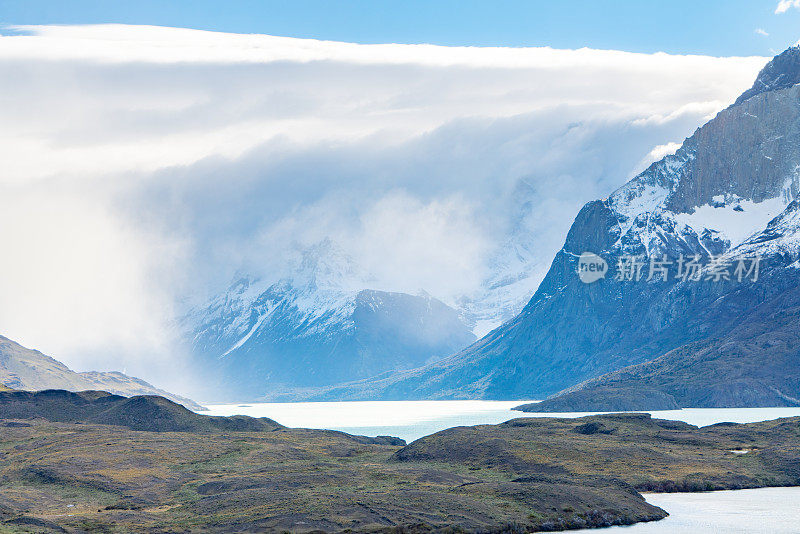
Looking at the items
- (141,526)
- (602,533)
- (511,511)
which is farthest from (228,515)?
(602,533)

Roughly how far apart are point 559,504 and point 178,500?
202 feet

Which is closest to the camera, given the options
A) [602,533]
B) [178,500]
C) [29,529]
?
[29,529]

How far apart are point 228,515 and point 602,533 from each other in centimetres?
5208

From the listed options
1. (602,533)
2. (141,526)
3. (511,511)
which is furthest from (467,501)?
(141,526)

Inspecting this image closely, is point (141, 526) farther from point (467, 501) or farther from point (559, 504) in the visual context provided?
point (559, 504)

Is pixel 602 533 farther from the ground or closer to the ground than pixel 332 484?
closer to the ground

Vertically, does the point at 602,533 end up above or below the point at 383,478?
below

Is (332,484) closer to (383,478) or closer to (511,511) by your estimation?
(383,478)

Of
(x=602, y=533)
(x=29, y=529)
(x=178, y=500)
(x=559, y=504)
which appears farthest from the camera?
(x=178, y=500)

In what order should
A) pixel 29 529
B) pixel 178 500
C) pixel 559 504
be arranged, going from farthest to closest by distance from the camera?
pixel 178 500
pixel 559 504
pixel 29 529

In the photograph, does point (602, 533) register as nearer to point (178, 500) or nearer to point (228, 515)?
point (228, 515)

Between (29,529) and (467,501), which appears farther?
(467,501)

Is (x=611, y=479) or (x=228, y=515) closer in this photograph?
(x=228, y=515)

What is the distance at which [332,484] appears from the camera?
190 meters
